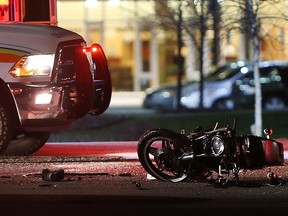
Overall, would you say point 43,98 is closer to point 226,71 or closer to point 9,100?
point 9,100

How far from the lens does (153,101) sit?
26047mm

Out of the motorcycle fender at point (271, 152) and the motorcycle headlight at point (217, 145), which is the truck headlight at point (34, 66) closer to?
the motorcycle headlight at point (217, 145)

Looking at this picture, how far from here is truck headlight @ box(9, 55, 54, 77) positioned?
36.3ft

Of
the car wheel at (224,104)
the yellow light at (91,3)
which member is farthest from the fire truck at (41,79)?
the yellow light at (91,3)

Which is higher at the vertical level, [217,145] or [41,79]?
[41,79]

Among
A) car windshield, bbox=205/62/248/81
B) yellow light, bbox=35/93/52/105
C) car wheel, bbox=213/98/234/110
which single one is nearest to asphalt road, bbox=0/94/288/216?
yellow light, bbox=35/93/52/105

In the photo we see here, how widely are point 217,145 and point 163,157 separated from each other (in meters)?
0.65

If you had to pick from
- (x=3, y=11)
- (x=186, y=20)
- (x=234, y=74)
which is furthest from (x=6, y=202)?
(x=234, y=74)

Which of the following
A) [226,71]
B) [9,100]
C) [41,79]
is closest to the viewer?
[41,79]

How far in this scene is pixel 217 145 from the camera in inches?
387

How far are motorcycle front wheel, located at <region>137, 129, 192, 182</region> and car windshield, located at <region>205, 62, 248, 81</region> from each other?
1477 cm

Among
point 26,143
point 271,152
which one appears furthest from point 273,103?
point 271,152

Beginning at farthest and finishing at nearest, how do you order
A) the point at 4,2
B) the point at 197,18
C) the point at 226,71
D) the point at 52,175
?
the point at 226,71 < the point at 197,18 < the point at 4,2 < the point at 52,175

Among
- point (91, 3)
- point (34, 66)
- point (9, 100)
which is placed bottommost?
point (9, 100)
